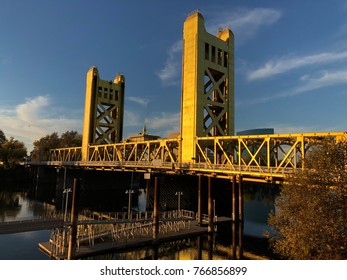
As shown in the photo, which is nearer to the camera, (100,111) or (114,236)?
(114,236)

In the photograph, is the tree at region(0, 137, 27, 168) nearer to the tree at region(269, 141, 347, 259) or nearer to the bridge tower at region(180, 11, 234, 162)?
the bridge tower at region(180, 11, 234, 162)

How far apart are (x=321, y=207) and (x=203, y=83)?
37540 mm

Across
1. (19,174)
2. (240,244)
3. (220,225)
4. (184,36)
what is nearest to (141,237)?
(240,244)

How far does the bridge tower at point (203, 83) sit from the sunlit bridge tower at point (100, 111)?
4599cm

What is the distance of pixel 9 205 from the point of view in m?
56.5

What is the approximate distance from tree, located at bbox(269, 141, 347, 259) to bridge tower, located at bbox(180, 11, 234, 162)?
29268 mm

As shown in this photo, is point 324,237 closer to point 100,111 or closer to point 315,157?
point 315,157

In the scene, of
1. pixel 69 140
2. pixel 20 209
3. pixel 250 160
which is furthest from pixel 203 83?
pixel 69 140

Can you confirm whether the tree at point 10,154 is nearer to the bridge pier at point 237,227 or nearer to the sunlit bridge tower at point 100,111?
the sunlit bridge tower at point 100,111

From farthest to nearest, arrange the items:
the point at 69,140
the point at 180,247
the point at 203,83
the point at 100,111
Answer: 1. the point at 69,140
2. the point at 100,111
3. the point at 203,83
4. the point at 180,247

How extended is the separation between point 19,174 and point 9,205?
55722 millimetres

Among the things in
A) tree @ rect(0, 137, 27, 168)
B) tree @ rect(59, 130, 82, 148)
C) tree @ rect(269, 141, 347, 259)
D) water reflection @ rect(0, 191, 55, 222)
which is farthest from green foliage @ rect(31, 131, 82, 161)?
tree @ rect(269, 141, 347, 259)

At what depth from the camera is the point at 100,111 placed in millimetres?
91812

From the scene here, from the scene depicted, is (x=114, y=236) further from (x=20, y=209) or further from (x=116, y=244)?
(x=20, y=209)
